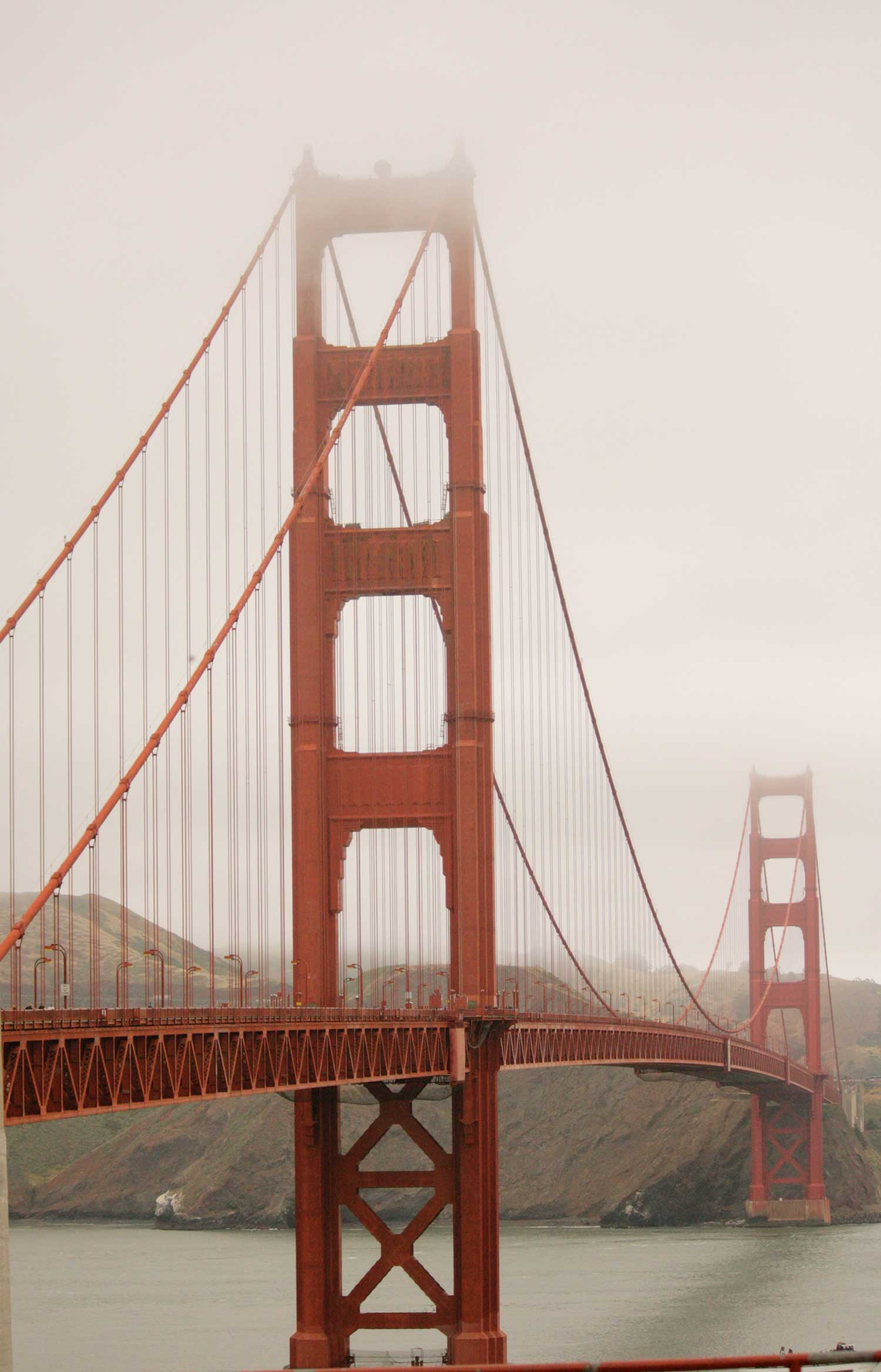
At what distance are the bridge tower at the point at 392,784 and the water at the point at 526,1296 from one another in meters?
3.46

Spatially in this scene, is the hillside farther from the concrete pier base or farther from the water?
the water

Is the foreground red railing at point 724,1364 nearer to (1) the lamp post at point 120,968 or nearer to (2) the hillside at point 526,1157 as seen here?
(1) the lamp post at point 120,968

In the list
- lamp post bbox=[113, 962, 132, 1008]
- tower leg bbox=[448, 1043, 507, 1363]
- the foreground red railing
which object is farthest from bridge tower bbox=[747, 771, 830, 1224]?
the foreground red railing

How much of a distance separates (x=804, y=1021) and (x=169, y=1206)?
90.3 ft

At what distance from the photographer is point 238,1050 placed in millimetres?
26859

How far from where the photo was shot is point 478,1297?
36219mm

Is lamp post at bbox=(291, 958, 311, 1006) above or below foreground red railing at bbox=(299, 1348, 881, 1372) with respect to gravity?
above

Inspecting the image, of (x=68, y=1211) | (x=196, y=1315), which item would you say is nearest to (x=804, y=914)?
(x=68, y=1211)

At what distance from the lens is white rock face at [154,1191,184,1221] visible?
9575 centimetres

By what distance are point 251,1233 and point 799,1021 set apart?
97.3m

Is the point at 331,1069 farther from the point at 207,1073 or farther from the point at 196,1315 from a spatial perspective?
the point at 196,1315

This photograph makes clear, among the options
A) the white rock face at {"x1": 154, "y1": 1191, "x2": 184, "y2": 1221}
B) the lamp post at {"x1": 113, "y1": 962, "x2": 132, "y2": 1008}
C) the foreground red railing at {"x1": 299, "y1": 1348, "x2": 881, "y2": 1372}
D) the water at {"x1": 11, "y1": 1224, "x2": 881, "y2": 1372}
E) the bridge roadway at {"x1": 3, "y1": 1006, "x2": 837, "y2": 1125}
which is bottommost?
the white rock face at {"x1": 154, "y1": 1191, "x2": 184, "y2": 1221}

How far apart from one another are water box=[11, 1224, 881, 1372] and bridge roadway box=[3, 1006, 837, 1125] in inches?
237

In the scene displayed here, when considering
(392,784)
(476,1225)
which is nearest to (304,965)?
(392,784)
